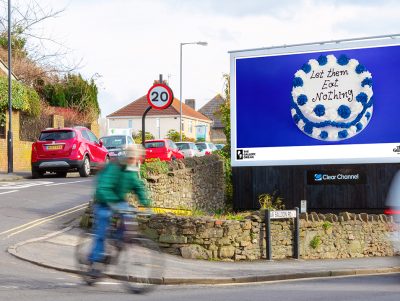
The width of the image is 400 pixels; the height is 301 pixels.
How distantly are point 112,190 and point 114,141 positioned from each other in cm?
2470

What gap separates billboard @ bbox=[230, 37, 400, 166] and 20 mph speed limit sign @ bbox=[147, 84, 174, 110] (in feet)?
19.7

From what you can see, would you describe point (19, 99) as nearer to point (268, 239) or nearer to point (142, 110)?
point (268, 239)

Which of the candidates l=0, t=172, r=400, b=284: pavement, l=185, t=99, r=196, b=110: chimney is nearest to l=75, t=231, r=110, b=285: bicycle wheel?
l=0, t=172, r=400, b=284: pavement

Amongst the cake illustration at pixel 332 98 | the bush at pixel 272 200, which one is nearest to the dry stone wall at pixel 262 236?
the cake illustration at pixel 332 98

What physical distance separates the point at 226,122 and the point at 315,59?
1189cm

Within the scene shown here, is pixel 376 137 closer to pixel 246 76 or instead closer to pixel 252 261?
pixel 246 76

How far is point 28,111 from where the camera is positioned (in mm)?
36969

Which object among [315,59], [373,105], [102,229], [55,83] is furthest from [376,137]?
[55,83]

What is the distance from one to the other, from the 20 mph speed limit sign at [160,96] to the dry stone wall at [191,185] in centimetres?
283

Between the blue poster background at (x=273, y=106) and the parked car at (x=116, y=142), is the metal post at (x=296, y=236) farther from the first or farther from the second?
the parked car at (x=116, y=142)

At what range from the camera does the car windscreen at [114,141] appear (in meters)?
34.4

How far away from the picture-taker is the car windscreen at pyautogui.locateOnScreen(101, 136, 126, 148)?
34375 mm

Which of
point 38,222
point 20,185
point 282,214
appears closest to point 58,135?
point 20,185

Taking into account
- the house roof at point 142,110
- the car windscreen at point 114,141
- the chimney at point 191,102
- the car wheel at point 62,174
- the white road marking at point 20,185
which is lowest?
the white road marking at point 20,185
